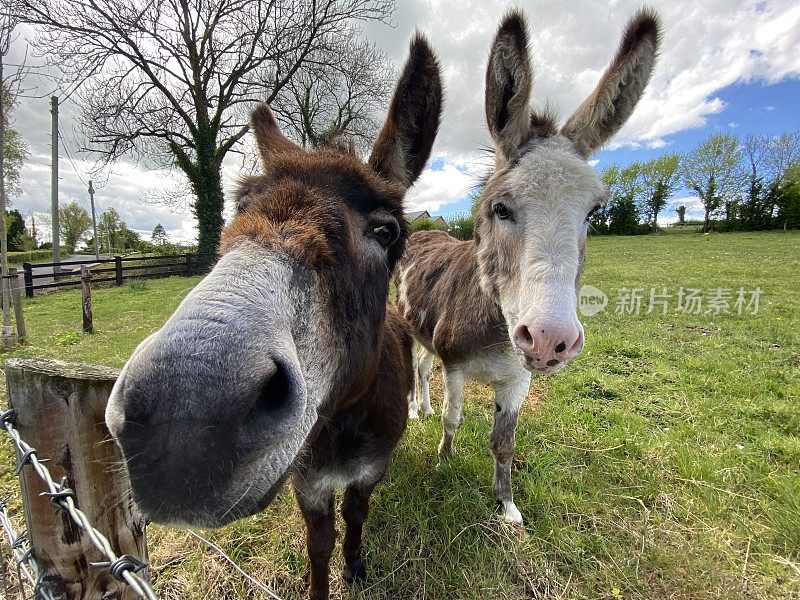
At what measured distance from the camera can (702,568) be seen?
9.43 feet

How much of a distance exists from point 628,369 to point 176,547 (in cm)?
670

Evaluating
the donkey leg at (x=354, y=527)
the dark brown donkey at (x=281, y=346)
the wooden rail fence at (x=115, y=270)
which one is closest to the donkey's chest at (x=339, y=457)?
the dark brown donkey at (x=281, y=346)

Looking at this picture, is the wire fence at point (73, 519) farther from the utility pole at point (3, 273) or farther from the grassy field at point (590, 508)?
the utility pole at point (3, 273)

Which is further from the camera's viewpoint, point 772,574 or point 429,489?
point 429,489

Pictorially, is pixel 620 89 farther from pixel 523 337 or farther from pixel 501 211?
pixel 523 337

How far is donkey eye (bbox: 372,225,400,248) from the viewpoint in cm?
190

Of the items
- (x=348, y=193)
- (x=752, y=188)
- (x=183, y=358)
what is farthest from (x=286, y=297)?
(x=752, y=188)

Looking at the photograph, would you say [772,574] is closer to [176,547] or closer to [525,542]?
[525,542]

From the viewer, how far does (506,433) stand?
350 centimetres

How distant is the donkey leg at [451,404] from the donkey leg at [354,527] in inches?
52.3

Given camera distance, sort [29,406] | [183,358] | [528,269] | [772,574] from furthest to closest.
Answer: [772,574] → [528,269] → [29,406] → [183,358]

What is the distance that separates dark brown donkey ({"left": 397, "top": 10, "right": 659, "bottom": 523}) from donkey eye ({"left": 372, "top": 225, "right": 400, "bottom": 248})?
845 mm

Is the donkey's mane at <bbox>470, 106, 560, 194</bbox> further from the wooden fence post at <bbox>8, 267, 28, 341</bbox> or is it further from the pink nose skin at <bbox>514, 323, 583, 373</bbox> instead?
the wooden fence post at <bbox>8, 267, 28, 341</bbox>

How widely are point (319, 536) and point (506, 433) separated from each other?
178 centimetres
